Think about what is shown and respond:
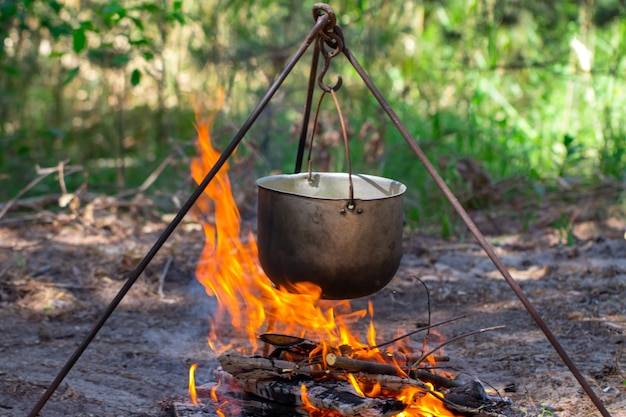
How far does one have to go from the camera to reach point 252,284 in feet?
13.7

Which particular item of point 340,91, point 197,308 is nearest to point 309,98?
→ point 197,308

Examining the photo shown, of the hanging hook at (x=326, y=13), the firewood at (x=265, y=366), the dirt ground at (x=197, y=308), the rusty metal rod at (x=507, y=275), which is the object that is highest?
the hanging hook at (x=326, y=13)

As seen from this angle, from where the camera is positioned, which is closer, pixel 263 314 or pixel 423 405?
pixel 423 405

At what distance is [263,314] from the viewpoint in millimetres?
3193

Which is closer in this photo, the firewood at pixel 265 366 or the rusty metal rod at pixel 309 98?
the firewood at pixel 265 366

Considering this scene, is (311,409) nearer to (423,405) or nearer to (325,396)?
(325,396)

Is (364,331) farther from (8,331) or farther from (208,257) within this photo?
(8,331)

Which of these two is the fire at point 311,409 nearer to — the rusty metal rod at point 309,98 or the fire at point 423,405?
A: the fire at point 423,405

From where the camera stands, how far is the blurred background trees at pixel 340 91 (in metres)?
5.60

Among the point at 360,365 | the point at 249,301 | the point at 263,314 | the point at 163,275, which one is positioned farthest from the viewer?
the point at 163,275

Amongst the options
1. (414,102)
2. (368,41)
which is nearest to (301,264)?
(368,41)

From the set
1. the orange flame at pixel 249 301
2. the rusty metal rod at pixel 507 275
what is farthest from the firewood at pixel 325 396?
the rusty metal rod at pixel 507 275

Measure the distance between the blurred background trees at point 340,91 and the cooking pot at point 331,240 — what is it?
102 inches

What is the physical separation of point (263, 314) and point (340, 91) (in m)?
3.72
